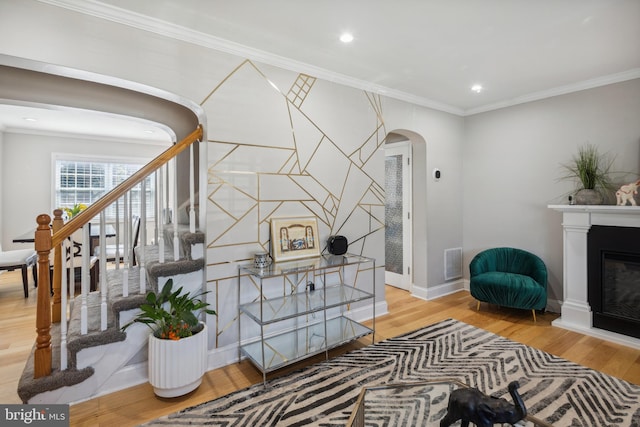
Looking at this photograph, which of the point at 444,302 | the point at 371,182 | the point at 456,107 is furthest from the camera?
the point at 456,107

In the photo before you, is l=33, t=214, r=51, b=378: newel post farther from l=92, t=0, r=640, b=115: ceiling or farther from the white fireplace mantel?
the white fireplace mantel

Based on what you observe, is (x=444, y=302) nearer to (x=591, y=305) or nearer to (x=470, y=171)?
(x=591, y=305)

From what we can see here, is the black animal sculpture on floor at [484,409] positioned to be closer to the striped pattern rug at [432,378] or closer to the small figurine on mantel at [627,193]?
the striped pattern rug at [432,378]

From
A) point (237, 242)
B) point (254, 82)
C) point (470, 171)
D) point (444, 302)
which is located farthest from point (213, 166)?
point (470, 171)

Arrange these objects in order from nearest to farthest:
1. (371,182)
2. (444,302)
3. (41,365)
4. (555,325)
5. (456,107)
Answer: (41,365), (555,325), (371,182), (444,302), (456,107)

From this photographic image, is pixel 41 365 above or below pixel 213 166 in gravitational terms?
below

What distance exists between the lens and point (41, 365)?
192 centimetres

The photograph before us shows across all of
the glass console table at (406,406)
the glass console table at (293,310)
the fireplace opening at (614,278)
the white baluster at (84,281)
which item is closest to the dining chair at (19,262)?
the white baluster at (84,281)

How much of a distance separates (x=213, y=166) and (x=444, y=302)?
10.6 feet

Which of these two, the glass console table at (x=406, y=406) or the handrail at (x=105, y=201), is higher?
the handrail at (x=105, y=201)

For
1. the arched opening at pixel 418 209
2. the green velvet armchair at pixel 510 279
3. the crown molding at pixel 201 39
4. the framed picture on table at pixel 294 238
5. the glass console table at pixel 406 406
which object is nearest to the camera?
the glass console table at pixel 406 406

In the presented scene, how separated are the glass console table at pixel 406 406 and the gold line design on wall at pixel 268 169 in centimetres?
152

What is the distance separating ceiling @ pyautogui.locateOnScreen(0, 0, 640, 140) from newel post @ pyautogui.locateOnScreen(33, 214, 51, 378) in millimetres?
1394

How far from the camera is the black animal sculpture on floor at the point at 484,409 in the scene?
3.75 feet
